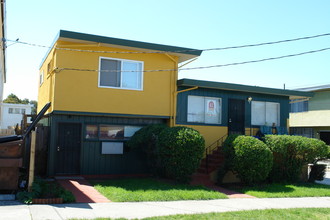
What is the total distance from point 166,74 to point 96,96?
10.3ft

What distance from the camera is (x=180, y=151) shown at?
38.2 feet

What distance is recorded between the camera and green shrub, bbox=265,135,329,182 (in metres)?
13.5

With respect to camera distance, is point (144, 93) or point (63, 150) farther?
point (144, 93)

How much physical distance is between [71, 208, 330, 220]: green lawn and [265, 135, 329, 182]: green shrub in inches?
181

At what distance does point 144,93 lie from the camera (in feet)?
45.9

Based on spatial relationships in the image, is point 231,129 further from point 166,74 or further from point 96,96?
point 96,96

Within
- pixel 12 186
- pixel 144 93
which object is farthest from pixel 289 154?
pixel 12 186

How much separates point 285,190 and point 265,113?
5.39m

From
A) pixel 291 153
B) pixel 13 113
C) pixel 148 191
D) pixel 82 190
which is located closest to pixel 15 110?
pixel 13 113

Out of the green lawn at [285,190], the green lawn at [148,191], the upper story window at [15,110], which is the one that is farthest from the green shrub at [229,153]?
the upper story window at [15,110]

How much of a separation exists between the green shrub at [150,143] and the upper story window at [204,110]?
2581 millimetres

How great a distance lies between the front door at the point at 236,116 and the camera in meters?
15.8

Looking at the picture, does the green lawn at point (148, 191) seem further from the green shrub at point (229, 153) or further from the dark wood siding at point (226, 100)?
the dark wood siding at point (226, 100)

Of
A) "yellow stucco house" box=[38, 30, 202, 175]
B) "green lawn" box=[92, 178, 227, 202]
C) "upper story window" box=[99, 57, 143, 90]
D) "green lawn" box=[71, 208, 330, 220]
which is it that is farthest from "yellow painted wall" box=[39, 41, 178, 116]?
"green lawn" box=[71, 208, 330, 220]
